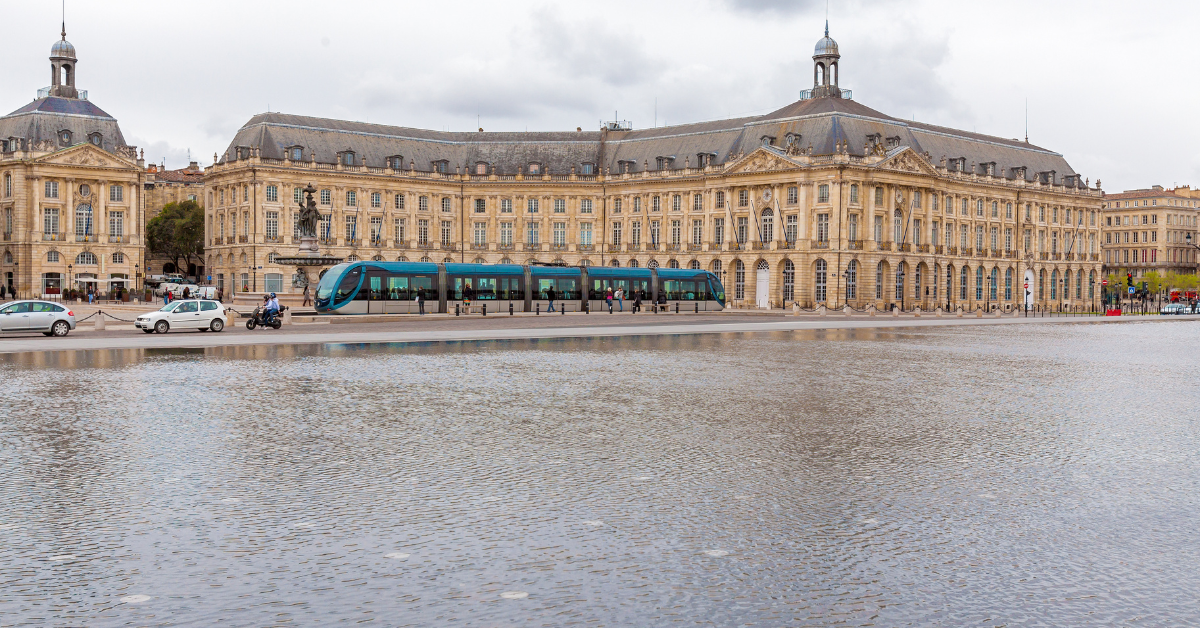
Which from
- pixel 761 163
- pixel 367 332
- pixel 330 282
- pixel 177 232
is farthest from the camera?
pixel 177 232

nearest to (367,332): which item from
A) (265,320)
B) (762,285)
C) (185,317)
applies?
(265,320)

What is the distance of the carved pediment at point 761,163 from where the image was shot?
94.2m

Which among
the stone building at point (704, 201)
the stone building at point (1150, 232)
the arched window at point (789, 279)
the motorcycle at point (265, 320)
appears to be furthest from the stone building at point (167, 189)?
the stone building at point (1150, 232)

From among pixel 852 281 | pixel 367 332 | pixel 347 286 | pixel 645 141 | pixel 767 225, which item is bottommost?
pixel 367 332

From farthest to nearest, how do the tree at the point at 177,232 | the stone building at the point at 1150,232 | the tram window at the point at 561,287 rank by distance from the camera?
1. the stone building at the point at 1150,232
2. the tree at the point at 177,232
3. the tram window at the point at 561,287

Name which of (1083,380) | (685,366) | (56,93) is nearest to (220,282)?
(56,93)

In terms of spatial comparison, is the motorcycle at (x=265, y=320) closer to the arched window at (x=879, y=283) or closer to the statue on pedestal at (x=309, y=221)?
the statue on pedestal at (x=309, y=221)

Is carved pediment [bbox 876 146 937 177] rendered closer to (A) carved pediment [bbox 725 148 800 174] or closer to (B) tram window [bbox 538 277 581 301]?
(A) carved pediment [bbox 725 148 800 174]

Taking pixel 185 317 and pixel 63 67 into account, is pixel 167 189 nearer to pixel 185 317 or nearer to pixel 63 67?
pixel 63 67

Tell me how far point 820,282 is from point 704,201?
14.7 metres

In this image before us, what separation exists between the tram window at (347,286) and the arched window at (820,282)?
5009 cm

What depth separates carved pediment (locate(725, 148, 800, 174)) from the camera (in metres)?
94.2

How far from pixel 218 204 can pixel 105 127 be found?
13.0m

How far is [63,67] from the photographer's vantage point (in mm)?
106000
